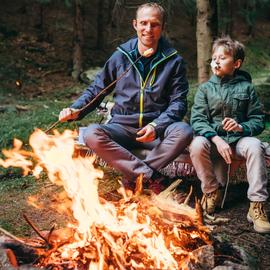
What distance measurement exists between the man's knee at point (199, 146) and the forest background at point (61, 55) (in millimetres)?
1091

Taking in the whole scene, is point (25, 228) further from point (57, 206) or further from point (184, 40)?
point (184, 40)

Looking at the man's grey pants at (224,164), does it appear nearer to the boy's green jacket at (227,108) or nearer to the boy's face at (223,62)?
the boy's green jacket at (227,108)

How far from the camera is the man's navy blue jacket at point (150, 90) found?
15.4 ft

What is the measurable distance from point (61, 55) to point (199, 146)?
11.7 metres

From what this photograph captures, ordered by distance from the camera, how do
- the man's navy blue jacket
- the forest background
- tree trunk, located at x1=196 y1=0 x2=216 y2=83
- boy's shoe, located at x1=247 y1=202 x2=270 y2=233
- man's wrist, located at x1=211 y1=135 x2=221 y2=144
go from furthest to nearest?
1. tree trunk, located at x1=196 y1=0 x2=216 y2=83
2. the forest background
3. the man's navy blue jacket
4. man's wrist, located at x1=211 y1=135 x2=221 y2=144
5. boy's shoe, located at x1=247 y1=202 x2=270 y2=233

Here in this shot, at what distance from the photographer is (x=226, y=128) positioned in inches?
165

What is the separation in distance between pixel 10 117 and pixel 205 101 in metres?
5.67

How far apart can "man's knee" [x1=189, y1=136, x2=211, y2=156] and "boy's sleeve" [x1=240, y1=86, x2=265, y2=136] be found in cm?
41

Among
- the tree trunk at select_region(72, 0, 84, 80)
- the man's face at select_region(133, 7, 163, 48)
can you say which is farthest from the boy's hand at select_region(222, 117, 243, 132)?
the tree trunk at select_region(72, 0, 84, 80)

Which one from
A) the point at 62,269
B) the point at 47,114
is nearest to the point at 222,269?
the point at 62,269

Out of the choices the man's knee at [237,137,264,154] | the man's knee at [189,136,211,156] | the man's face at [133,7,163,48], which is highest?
the man's face at [133,7,163,48]

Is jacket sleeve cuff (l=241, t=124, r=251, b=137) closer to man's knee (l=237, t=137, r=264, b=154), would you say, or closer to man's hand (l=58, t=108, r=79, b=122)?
man's knee (l=237, t=137, r=264, b=154)

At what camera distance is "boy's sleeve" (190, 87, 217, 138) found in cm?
438

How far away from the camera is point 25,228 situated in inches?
166
